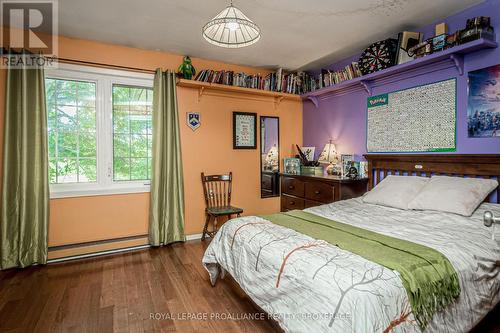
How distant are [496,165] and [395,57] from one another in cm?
141

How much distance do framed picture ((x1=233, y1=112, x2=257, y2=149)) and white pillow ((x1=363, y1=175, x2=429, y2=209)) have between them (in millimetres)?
1865

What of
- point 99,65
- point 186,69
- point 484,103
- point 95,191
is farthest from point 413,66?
point 95,191

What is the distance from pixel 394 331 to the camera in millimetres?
1093

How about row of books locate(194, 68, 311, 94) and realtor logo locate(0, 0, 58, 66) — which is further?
row of books locate(194, 68, 311, 94)

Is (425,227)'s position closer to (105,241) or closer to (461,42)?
(461,42)

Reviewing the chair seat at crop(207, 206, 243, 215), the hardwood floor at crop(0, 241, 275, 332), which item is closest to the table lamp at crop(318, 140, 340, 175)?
the chair seat at crop(207, 206, 243, 215)

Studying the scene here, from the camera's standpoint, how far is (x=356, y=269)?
1219 mm

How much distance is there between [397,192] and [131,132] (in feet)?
9.90

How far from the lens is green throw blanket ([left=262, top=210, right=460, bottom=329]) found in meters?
1.21

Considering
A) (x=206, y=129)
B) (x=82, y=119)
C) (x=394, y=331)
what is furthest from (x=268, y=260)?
(x=82, y=119)

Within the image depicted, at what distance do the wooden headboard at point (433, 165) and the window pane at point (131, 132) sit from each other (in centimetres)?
273

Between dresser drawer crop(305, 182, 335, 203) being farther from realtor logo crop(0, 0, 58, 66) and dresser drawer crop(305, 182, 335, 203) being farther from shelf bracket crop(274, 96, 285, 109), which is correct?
realtor logo crop(0, 0, 58, 66)

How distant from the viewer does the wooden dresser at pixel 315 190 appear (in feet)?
10.0

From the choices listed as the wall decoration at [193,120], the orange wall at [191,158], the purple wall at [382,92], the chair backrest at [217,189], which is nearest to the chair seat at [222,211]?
the chair backrest at [217,189]
